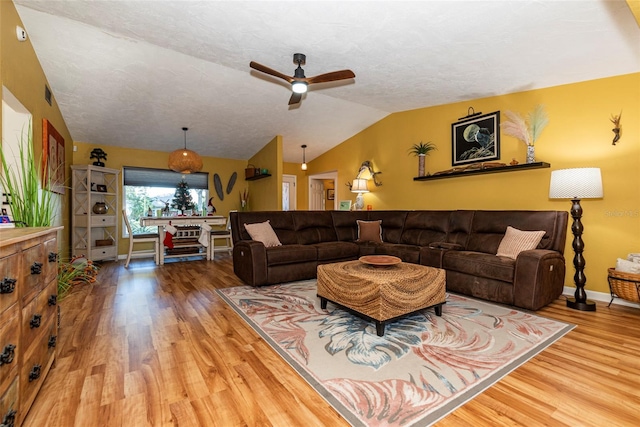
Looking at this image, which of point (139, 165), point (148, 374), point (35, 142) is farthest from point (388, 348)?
point (139, 165)

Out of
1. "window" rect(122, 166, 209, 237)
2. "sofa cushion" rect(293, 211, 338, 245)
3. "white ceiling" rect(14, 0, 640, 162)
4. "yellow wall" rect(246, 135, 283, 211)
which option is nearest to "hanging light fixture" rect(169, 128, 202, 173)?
"white ceiling" rect(14, 0, 640, 162)

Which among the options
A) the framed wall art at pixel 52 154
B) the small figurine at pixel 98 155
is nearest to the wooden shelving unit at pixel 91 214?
the small figurine at pixel 98 155

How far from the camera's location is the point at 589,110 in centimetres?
333

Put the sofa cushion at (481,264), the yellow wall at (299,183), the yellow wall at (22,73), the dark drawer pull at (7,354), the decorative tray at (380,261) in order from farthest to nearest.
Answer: the yellow wall at (299,183) → the sofa cushion at (481,264) → the decorative tray at (380,261) → the yellow wall at (22,73) → the dark drawer pull at (7,354)

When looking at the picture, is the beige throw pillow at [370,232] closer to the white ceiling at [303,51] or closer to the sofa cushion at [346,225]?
the sofa cushion at [346,225]

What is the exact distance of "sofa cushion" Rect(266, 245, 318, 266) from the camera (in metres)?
3.78

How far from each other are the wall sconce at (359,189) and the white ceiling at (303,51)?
1.54 meters

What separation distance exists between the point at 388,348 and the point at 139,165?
6540mm

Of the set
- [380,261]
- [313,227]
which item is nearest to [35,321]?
[380,261]

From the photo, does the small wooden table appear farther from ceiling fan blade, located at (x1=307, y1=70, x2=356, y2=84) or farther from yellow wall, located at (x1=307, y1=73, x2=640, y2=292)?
yellow wall, located at (x1=307, y1=73, x2=640, y2=292)

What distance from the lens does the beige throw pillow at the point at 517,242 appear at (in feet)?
10.5

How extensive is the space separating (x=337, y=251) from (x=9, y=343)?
11.4 ft

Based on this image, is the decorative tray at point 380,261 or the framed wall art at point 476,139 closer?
the decorative tray at point 380,261

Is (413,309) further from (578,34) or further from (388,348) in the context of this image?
(578,34)
